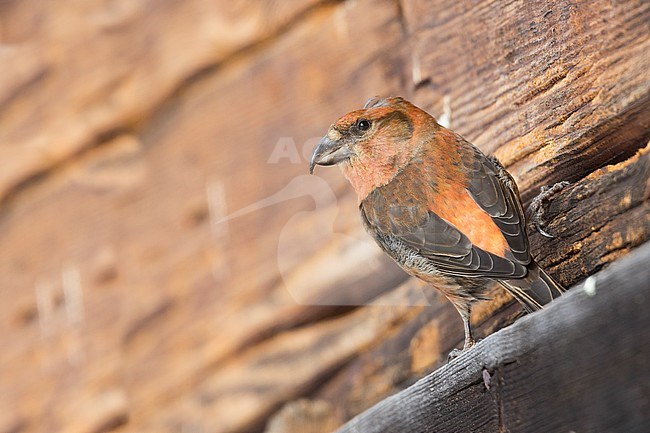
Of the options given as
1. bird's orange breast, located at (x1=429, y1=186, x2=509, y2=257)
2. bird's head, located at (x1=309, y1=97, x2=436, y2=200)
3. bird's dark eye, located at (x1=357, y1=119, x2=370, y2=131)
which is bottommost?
bird's orange breast, located at (x1=429, y1=186, x2=509, y2=257)

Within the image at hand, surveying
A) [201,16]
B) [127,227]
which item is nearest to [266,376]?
[127,227]

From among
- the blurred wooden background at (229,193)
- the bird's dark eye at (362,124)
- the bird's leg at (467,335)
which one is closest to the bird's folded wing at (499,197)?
the blurred wooden background at (229,193)

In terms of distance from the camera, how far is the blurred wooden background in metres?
3.14

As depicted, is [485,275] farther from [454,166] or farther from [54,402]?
[54,402]

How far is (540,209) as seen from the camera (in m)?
2.82

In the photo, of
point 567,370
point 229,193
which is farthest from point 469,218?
point 229,193

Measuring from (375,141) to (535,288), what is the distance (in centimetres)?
73

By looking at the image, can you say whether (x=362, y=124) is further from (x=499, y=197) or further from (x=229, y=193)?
(x=229, y=193)

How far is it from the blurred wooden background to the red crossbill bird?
18cm

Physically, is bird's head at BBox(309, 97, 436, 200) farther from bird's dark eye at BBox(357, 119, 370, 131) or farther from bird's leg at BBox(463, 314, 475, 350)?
bird's leg at BBox(463, 314, 475, 350)

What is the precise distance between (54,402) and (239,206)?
130 cm

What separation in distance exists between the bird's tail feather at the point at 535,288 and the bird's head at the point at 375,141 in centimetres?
59

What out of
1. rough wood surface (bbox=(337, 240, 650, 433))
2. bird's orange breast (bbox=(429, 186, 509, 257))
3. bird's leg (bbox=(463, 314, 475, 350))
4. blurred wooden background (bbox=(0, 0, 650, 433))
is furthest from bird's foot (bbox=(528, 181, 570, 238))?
rough wood surface (bbox=(337, 240, 650, 433))

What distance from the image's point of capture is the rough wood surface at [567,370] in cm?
184
